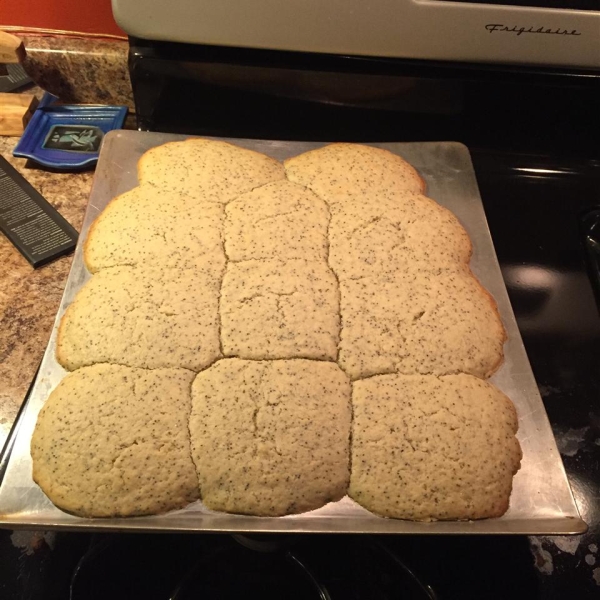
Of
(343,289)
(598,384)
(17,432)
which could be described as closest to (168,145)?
(343,289)

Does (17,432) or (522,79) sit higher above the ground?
(522,79)

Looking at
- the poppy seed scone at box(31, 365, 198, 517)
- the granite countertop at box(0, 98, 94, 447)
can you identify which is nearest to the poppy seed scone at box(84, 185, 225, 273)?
the granite countertop at box(0, 98, 94, 447)

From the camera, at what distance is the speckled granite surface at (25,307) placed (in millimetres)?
839

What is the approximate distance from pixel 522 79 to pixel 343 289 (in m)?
0.56

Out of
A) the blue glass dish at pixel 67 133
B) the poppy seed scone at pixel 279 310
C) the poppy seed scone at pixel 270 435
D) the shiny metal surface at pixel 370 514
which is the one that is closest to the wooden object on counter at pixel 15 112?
the blue glass dish at pixel 67 133

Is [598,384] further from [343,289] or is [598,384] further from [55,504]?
[55,504]

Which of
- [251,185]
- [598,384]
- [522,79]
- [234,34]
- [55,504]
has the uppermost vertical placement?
[234,34]

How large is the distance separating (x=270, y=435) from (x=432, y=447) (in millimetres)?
223

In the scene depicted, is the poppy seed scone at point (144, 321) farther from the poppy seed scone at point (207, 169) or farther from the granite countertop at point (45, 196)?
the poppy seed scone at point (207, 169)

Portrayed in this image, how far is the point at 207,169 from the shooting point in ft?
3.40

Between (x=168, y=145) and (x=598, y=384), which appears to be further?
(x=168, y=145)

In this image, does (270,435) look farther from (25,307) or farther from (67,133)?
(67,133)

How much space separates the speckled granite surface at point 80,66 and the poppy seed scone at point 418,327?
2.61 ft

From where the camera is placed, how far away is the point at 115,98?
4.32 ft
